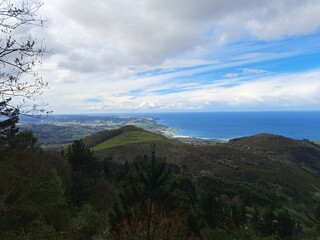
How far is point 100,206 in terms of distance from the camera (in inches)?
1677

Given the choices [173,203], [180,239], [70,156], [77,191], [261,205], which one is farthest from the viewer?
[261,205]

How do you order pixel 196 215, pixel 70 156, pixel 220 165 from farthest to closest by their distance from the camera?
pixel 220 165
pixel 70 156
pixel 196 215

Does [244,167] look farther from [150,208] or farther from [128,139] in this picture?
[150,208]

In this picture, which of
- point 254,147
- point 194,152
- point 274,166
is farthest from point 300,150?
point 194,152

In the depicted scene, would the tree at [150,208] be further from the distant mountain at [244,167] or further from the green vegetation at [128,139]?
the green vegetation at [128,139]

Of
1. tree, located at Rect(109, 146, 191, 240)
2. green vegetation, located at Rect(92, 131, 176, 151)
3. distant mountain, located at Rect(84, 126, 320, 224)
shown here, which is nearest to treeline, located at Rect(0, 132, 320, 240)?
tree, located at Rect(109, 146, 191, 240)

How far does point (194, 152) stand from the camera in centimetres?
13925

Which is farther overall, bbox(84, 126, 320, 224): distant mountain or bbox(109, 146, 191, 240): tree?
bbox(84, 126, 320, 224): distant mountain

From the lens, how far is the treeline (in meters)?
16.3

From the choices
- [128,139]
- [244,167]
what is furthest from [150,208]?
[128,139]

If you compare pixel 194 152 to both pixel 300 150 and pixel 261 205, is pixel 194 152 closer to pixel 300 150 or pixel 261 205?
pixel 261 205

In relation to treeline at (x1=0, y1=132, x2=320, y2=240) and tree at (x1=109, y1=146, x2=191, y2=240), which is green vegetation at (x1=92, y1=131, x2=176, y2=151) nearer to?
treeline at (x1=0, y1=132, x2=320, y2=240)

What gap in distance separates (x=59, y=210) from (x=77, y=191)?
1759 centimetres

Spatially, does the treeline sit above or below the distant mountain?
above
